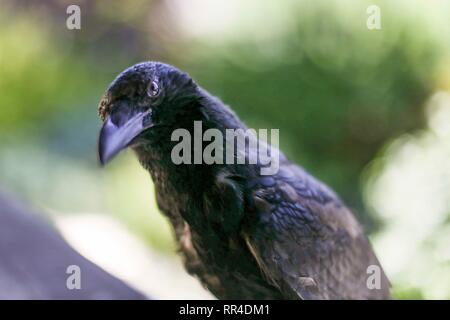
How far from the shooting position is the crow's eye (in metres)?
0.92

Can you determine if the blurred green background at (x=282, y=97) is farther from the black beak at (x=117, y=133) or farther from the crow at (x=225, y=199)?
the black beak at (x=117, y=133)

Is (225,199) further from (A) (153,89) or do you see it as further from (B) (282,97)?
(B) (282,97)

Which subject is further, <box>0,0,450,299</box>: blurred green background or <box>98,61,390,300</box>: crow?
<box>0,0,450,299</box>: blurred green background

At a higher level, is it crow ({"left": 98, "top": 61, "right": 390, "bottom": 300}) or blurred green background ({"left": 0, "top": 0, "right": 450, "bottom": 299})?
blurred green background ({"left": 0, "top": 0, "right": 450, "bottom": 299})

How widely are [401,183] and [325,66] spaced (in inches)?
15.0

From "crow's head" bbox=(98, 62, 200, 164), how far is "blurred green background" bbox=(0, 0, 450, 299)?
711 mm

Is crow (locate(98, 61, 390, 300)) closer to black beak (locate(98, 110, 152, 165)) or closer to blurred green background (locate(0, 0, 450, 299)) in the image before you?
black beak (locate(98, 110, 152, 165))

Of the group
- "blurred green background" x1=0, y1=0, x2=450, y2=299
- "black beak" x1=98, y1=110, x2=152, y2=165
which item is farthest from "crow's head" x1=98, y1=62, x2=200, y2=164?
"blurred green background" x1=0, y1=0, x2=450, y2=299

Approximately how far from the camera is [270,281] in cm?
99

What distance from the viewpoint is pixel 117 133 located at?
896 millimetres

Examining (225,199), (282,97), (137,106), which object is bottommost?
(225,199)

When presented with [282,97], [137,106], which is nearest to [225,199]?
[137,106]

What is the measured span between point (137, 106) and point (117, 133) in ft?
0.16

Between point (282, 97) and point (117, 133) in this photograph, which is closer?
point (117, 133)
